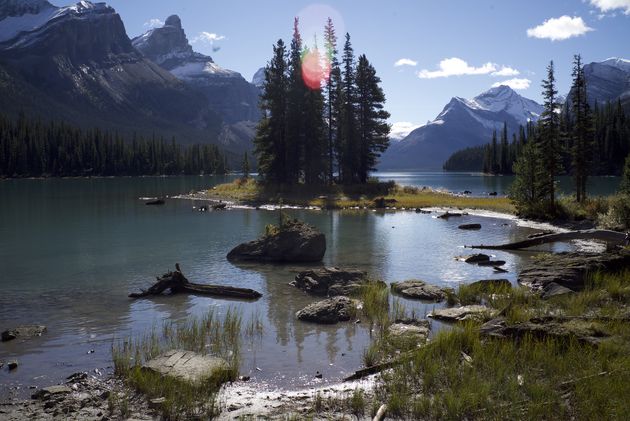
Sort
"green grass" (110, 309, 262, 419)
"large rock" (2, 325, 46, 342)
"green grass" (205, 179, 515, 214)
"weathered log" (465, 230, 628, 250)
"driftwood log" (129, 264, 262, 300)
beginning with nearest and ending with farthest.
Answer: "green grass" (110, 309, 262, 419)
"large rock" (2, 325, 46, 342)
"driftwood log" (129, 264, 262, 300)
"weathered log" (465, 230, 628, 250)
"green grass" (205, 179, 515, 214)

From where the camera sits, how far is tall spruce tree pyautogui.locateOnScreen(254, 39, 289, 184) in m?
79.8

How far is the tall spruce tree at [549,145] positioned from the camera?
44562mm

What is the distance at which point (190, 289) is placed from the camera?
2164 centimetres

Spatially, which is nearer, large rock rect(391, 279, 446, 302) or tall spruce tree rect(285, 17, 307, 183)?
large rock rect(391, 279, 446, 302)

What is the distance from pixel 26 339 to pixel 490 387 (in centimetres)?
1387

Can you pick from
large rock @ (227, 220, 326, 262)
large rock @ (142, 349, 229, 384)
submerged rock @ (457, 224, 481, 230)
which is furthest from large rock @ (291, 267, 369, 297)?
submerged rock @ (457, 224, 481, 230)

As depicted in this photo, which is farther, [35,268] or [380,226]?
[380,226]

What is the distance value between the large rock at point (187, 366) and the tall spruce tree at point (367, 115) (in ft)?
226

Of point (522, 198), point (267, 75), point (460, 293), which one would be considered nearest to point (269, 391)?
point (460, 293)

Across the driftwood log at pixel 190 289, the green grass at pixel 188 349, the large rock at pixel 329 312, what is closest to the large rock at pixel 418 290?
the large rock at pixel 329 312

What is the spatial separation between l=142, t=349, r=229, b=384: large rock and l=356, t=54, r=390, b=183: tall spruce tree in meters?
68.8

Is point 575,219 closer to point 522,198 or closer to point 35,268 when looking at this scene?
point 522,198

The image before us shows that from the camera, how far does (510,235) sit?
→ 39.8 m

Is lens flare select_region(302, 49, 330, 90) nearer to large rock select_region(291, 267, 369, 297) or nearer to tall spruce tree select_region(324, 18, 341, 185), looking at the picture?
tall spruce tree select_region(324, 18, 341, 185)
